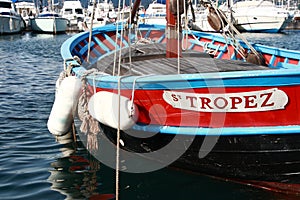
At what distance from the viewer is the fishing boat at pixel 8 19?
125 feet

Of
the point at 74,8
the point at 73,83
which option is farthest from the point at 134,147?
the point at 74,8

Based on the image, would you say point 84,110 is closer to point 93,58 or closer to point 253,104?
point 253,104

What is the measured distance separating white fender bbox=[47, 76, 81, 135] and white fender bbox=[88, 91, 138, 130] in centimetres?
88

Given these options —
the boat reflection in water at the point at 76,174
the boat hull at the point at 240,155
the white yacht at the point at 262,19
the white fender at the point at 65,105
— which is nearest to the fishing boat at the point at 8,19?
the white yacht at the point at 262,19

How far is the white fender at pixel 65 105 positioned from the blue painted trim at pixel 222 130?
119cm

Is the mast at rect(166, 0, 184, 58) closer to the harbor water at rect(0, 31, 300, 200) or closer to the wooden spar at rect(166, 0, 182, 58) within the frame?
the wooden spar at rect(166, 0, 182, 58)

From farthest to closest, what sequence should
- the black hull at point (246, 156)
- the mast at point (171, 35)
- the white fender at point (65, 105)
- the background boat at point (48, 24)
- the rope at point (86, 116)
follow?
the background boat at point (48, 24), the mast at point (171, 35), the white fender at point (65, 105), the rope at point (86, 116), the black hull at point (246, 156)

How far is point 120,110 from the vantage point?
16.6 ft

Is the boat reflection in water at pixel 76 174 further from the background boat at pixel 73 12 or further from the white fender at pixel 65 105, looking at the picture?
the background boat at pixel 73 12

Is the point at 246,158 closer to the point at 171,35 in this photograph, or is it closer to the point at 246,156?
the point at 246,156

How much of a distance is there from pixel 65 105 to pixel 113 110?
4.78 feet

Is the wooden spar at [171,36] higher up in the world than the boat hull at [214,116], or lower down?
higher up

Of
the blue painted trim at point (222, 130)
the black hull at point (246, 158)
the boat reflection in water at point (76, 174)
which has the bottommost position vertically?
the boat reflection in water at point (76, 174)

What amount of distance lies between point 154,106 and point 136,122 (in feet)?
1.23
